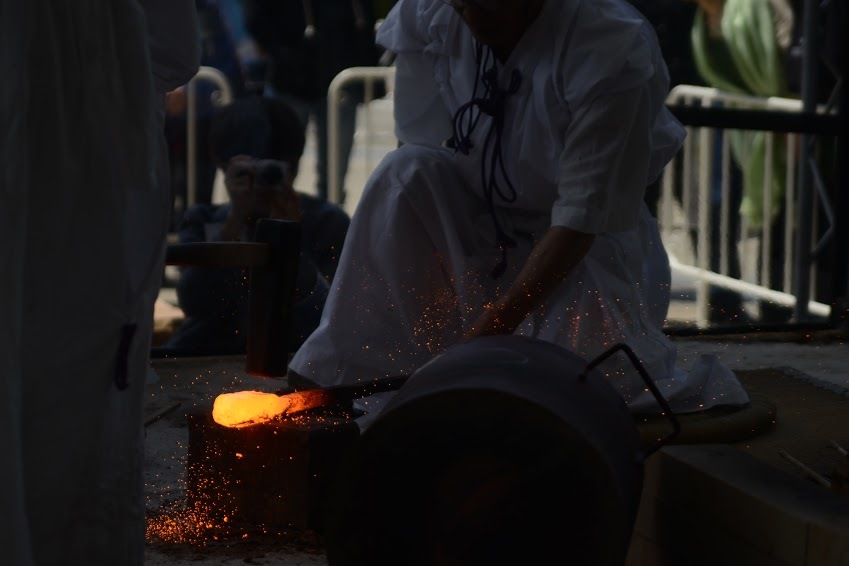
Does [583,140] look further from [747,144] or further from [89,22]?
[747,144]

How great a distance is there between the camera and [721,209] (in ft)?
20.6

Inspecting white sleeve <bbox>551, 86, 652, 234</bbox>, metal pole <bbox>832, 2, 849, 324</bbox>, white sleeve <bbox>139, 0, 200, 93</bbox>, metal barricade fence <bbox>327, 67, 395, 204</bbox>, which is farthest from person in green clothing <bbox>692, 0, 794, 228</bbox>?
white sleeve <bbox>139, 0, 200, 93</bbox>

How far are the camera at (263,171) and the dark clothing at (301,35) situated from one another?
6.08ft

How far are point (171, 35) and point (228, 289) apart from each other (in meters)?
2.24

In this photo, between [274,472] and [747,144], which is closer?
[274,472]

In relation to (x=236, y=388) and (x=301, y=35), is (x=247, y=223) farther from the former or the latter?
(x=301, y=35)

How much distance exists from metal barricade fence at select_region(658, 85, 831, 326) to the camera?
2269 millimetres

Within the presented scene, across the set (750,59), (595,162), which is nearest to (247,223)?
(595,162)

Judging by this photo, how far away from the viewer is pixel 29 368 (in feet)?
7.33

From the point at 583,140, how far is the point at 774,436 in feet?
3.01

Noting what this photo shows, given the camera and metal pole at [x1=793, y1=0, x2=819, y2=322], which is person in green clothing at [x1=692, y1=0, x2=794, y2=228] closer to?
metal pole at [x1=793, y1=0, x2=819, y2=322]

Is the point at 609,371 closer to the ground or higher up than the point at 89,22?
closer to the ground

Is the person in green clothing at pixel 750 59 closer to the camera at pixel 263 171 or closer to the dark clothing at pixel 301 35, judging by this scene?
the dark clothing at pixel 301 35

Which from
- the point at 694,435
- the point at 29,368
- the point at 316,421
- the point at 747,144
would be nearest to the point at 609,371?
the point at 694,435
